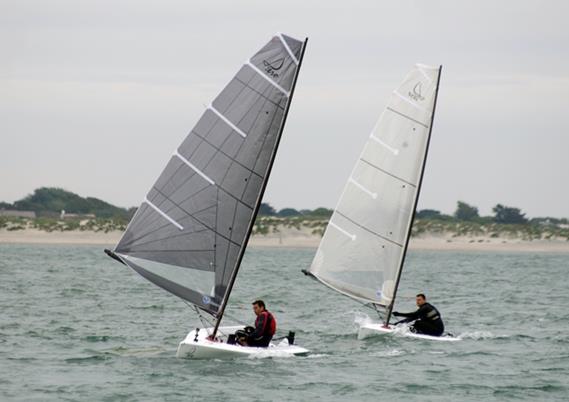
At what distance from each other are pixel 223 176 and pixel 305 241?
71730 mm

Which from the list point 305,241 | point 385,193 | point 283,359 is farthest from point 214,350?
point 305,241

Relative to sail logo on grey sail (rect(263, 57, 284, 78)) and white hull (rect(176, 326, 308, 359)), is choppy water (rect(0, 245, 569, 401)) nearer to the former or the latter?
white hull (rect(176, 326, 308, 359))

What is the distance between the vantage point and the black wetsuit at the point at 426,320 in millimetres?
26953

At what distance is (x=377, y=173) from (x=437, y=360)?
18.3 ft

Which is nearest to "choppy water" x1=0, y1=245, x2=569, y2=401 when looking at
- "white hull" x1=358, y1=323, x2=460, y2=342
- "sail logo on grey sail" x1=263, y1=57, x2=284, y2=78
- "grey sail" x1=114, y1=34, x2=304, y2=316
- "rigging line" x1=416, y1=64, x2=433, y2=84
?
"white hull" x1=358, y1=323, x2=460, y2=342

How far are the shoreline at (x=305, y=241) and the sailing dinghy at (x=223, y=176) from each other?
6457 cm

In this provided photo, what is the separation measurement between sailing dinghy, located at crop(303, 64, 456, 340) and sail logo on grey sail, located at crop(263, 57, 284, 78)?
666 cm

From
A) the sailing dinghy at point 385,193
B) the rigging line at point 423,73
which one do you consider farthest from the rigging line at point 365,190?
the rigging line at point 423,73

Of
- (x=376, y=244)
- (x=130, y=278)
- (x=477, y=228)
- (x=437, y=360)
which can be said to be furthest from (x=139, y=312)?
(x=477, y=228)

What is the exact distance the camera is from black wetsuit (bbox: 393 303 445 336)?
88.4ft

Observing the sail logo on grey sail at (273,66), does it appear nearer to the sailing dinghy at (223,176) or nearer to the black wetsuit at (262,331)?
the sailing dinghy at (223,176)

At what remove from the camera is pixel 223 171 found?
22.6m

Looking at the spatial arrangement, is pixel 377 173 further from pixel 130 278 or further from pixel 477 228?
pixel 477 228

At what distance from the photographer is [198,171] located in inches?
888
